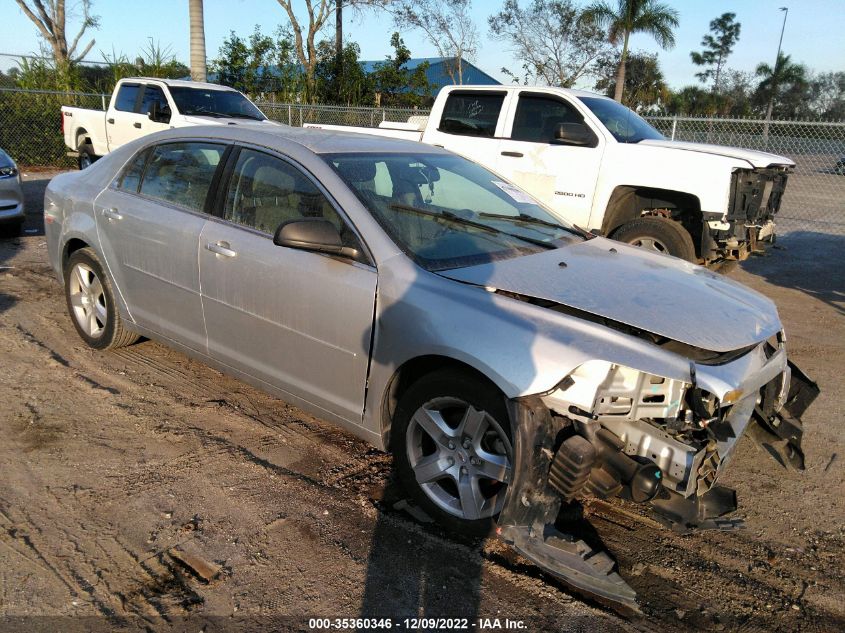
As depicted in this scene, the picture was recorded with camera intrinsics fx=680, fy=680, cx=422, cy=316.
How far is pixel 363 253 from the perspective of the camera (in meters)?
3.36

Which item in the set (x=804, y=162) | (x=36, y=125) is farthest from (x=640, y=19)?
(x=36, y=125)

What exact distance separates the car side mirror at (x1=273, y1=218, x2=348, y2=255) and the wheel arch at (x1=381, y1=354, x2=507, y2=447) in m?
0.70

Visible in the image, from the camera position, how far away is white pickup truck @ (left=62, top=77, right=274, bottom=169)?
11.1m

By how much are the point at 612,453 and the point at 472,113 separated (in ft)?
20.9

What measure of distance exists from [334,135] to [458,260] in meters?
1.45

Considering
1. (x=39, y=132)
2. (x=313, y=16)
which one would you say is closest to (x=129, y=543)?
(x=39, y=132)

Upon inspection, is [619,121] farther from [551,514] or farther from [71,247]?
[551,514]

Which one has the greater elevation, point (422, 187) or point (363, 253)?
point (422, 187)

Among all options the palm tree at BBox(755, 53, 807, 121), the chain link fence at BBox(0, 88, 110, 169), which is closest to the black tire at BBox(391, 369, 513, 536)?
the chain link fence at BBox(0, 88, 110, 169)

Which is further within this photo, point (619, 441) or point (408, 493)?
point (408, 493)

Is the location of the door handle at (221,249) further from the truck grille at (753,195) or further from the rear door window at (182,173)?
the truck grille at (753,195)

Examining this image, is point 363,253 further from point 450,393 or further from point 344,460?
point 344,460

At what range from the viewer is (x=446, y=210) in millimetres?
3869

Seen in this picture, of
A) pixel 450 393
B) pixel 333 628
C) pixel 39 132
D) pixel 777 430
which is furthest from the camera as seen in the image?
pixel 39 132
